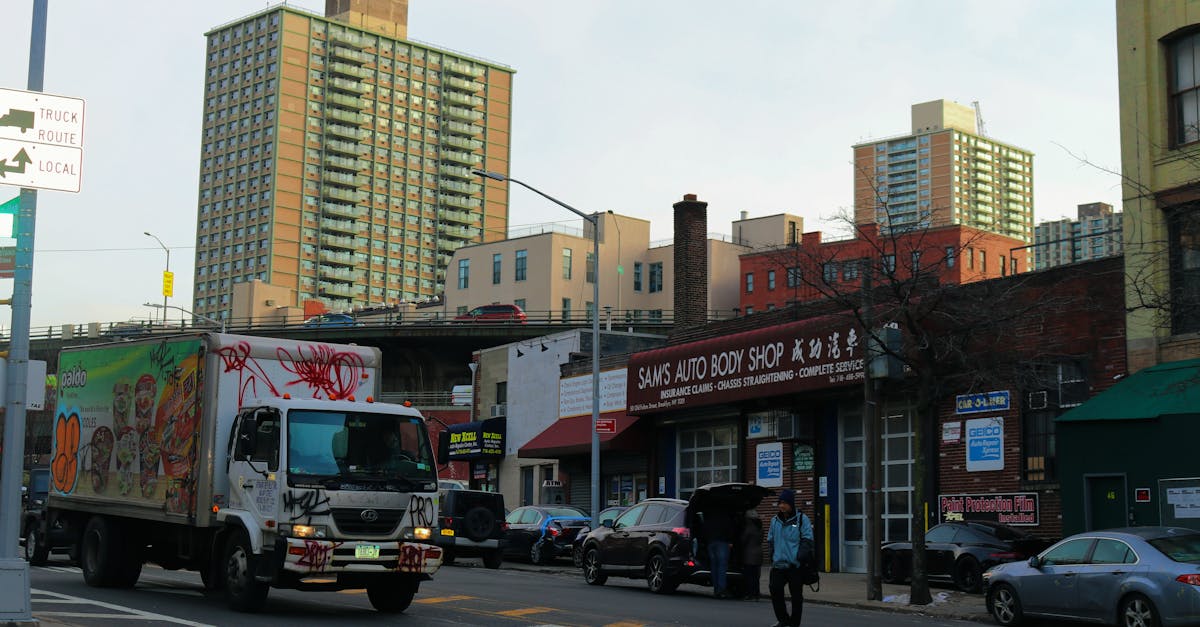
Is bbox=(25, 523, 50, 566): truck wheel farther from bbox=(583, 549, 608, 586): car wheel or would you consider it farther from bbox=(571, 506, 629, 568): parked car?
bbox=(571, 506, 629, 568): parked car

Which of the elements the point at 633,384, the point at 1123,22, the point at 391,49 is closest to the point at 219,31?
the point at 391,49

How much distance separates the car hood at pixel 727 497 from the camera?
2199 centimetres

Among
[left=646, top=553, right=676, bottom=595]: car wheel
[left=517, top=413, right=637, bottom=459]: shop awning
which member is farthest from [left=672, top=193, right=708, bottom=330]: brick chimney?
[left=646, top=553, right=676, bottom=595]: car wheel

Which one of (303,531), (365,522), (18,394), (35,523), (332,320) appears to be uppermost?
(332,320)

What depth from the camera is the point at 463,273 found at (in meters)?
110

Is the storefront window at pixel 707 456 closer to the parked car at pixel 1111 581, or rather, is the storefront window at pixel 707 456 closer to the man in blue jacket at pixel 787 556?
the parked car at pixel 1111 581

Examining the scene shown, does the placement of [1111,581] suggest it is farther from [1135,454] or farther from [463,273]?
[463,273]

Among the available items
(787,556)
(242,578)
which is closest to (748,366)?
(787,556)

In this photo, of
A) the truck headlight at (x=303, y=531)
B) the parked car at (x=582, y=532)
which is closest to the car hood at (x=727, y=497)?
the parked car at (x=582, y=532)

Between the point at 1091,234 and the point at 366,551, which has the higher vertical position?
the point at 1091,234

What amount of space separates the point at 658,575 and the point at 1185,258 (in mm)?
10773

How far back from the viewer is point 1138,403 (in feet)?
74.4

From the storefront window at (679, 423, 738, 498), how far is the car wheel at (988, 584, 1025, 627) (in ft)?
51.5

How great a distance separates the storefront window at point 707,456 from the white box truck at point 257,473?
18.3 metres
